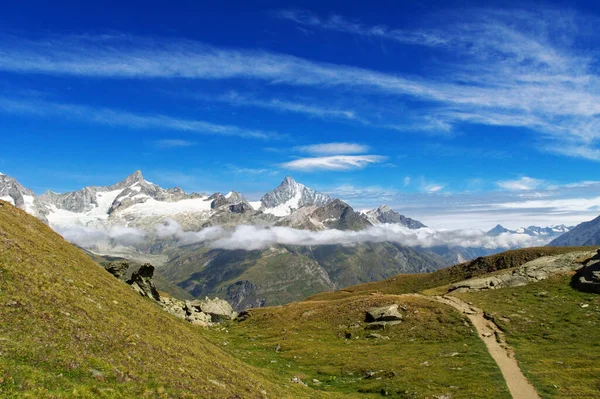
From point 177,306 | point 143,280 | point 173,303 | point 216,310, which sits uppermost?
point 143,280

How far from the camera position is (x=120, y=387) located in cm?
2214

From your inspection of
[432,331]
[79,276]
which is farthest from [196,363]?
[432,331]

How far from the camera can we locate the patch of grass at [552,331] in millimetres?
40125

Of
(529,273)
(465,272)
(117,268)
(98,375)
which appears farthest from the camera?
(465,272)

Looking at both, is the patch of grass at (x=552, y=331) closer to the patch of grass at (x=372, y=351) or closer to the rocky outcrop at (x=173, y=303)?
the patch of grass at (x=372, y=351)

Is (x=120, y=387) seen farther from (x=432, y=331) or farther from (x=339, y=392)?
(x=432, y=331)

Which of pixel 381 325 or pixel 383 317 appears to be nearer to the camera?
pixel 381 325

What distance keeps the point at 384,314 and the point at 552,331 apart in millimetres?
27689

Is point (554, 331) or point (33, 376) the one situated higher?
point (33, 376)

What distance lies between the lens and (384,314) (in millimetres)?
75750

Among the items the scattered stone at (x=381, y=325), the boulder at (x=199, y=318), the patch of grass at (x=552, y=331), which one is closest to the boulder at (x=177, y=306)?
the boulder at (x=199, y=318)

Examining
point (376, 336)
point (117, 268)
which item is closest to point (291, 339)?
point (376, 336)

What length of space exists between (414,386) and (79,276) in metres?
37.0

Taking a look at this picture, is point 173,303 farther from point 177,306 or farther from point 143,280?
point 143,280
